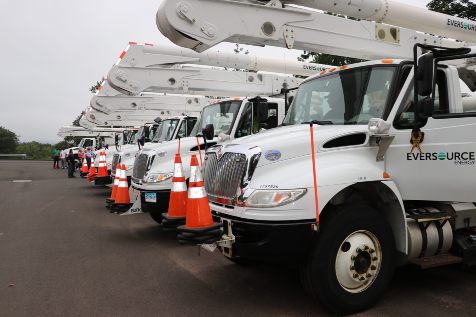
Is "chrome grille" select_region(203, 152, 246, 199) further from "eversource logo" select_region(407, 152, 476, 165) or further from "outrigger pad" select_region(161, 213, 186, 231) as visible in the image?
"eversource logo" select_region(407, 152, 476, 165)

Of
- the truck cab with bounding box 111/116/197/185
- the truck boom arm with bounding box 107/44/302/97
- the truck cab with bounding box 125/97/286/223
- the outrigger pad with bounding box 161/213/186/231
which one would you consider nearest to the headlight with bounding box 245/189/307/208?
the outrigger pad with bounding box 161/213/186/231

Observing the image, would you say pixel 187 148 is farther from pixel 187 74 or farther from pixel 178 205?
pixel 187 74

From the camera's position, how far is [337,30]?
6281mm

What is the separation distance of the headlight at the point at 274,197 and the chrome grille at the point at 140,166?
449 centimetres

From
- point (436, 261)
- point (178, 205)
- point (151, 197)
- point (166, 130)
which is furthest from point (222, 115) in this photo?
point (436, 261)

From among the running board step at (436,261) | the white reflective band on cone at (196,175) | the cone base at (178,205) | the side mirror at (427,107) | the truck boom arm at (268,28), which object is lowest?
the running board step at (436,261)

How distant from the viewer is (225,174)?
414cm

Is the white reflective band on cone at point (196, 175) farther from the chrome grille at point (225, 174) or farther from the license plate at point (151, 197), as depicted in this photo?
the license plate at point (151, 197)

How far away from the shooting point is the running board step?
4.06m

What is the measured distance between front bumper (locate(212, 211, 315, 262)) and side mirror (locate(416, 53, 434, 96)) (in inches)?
66.0

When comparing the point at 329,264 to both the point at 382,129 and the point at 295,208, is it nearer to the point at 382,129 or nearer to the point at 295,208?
the point at 295,208

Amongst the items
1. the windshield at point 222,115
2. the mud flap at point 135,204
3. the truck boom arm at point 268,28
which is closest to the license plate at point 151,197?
the mud flap at point 135,204

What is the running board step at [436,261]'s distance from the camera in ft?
13.3

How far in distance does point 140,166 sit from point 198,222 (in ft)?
14.5
